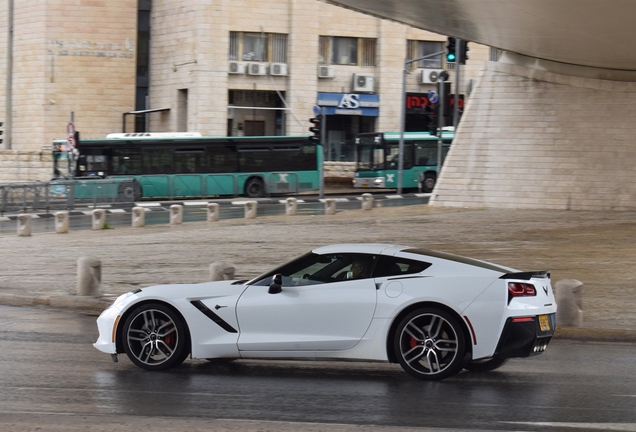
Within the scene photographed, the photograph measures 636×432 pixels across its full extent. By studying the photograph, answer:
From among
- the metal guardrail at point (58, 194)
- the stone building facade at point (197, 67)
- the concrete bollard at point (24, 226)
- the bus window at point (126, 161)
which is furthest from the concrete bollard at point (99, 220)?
the stone building facade at point (197, 67)

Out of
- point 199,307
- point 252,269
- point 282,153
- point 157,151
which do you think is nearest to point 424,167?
point 282,153

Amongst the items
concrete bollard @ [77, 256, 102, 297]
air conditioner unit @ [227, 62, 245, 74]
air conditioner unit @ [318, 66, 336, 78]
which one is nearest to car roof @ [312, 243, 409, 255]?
concrete bollard @ [77, 256, 102, 297]

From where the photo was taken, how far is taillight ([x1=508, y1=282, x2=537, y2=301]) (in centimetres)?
834

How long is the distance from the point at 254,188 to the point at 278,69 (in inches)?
525

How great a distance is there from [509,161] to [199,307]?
25.5 meters

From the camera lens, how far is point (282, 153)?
48.4m

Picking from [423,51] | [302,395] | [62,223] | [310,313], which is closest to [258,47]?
[423,51]

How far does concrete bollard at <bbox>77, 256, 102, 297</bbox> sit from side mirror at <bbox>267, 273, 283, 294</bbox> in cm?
671

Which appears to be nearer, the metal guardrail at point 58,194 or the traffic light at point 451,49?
the traffic light at point 451,49

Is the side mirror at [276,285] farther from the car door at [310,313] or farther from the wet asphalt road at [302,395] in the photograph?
the wet asphalt road at [302,395]

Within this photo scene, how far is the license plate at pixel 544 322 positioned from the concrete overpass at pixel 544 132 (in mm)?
20013

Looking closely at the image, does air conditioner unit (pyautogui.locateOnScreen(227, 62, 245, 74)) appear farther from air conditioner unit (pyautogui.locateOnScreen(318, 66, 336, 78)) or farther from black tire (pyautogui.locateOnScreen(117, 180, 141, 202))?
black tire (pyautogui.locateOnScreen(117, 180, 141, 202))

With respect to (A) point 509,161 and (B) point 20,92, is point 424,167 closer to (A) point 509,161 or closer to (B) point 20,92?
(A) point 509,161

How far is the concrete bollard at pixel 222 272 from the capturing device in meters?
14.2
